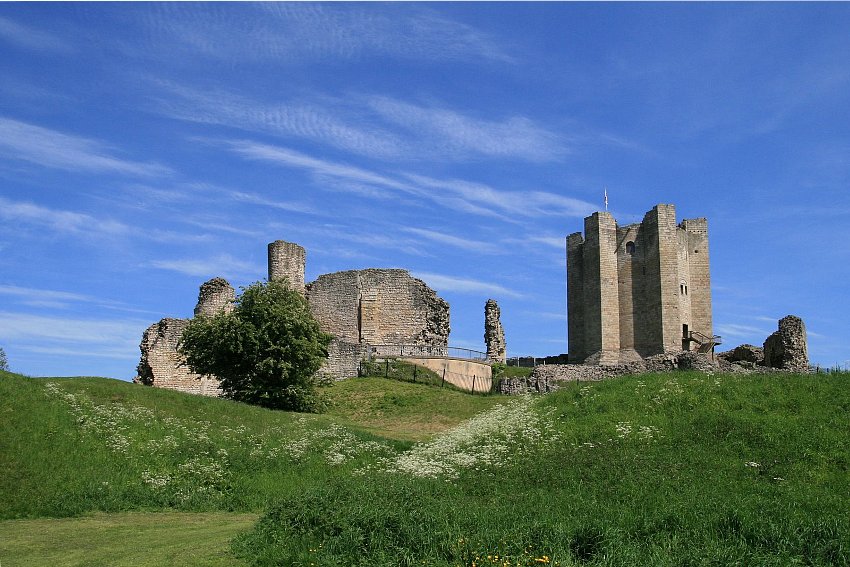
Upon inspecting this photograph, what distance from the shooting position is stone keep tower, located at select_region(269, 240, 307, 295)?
4753 centimetres

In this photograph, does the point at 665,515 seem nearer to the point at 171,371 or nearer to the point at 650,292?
the point at 171,371

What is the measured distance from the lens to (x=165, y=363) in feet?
131

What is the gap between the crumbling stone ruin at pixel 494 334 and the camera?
46688mm

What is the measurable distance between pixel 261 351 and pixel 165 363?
1160cm

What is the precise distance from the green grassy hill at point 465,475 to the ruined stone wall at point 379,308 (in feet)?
61.2

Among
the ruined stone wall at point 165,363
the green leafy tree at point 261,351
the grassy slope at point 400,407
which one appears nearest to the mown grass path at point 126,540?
the grassy slope at point 400,407

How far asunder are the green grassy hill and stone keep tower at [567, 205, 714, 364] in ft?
94.6

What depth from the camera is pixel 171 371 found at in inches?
1572

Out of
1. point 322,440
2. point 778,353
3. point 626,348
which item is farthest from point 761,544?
point 626,348

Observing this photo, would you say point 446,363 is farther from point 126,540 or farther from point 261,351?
point 126,540

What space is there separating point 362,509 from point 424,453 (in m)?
8.46

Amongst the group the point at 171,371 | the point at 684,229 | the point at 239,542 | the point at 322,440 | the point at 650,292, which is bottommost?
the point at 239,542

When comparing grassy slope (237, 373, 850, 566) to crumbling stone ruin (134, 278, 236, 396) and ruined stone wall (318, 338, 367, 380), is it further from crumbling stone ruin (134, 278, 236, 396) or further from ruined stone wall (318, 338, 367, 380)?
crumbling stone ruin (134, 278, 236, 396)

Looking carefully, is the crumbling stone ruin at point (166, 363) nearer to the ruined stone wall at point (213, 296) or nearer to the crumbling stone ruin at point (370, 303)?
the ruined stone wall at point (213, 296)
